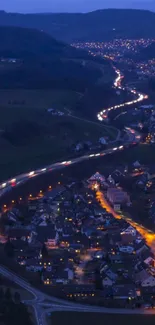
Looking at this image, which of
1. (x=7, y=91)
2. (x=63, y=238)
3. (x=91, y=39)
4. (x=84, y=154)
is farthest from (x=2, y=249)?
(x=91, y=39)

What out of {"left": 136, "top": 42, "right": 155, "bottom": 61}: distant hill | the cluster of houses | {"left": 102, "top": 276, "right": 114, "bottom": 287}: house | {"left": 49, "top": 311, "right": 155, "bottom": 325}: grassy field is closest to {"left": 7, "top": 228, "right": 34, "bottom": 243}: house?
the cluster of houses

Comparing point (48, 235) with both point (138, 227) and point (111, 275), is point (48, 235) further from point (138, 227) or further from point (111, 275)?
point (111, 275)

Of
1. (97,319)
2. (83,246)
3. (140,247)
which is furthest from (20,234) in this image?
(97,319)

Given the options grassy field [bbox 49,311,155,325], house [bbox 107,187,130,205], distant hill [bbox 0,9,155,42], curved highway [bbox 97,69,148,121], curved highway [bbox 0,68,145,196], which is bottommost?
grassy field [bbox 49,311,155,325]

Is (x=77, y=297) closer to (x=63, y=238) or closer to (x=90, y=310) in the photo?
(x=90, y=310)

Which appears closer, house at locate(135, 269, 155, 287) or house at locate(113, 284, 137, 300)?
house at locate(113, 284, 137, 300)

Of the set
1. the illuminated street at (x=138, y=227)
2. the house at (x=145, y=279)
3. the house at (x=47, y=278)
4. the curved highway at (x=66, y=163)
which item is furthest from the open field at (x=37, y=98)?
the house at (x=145, y=279)

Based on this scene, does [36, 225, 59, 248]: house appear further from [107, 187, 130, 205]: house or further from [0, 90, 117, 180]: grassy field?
[0, 90, 117, 180]: grassy field
